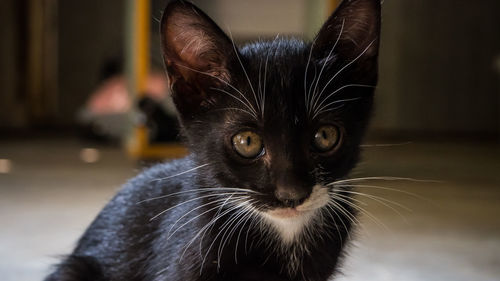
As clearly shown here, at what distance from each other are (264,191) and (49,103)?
5256 mm

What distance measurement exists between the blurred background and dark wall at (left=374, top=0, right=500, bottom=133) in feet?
0.04

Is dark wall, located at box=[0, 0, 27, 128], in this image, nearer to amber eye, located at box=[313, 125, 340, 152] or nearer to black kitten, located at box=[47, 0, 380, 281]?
black kitten, located at box=[47, 0, 380, 281]

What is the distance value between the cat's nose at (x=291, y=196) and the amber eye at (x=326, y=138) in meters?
0.11

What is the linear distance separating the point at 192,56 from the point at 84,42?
4.99 metres

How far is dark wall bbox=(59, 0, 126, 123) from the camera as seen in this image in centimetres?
593

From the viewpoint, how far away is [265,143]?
1152 mm

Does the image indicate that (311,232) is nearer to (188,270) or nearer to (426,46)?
(188,270)

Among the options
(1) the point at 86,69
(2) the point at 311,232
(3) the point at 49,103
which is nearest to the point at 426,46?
(1) the point at 86,69

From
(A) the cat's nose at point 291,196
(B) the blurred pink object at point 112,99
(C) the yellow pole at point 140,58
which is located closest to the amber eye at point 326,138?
(A) the cat's nose at point 291,196

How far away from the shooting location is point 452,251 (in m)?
2.20

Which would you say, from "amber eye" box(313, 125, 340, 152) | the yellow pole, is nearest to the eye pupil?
"amber eye" box(313, 125, 340, 152)

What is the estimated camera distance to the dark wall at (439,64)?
6336mm

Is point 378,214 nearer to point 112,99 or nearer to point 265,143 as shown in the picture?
point 265,143

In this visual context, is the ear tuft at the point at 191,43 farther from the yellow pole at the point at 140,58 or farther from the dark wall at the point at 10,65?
the dark wall at the point at 10,65
